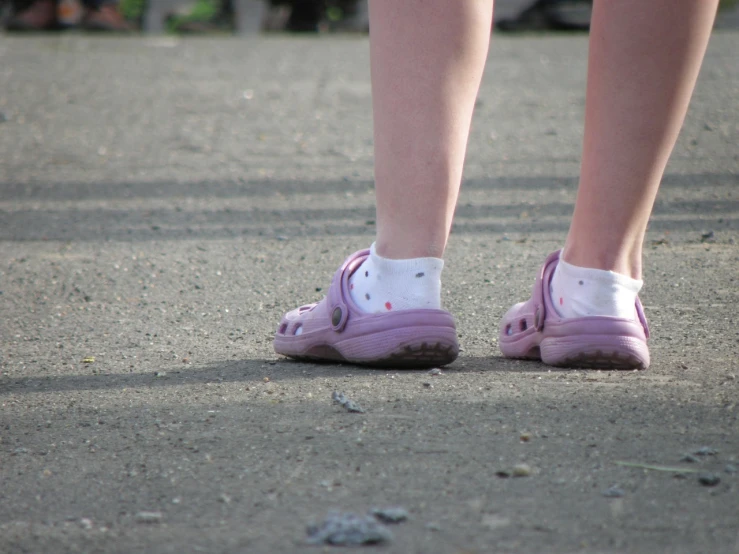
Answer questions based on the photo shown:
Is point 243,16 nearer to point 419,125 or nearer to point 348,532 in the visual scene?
point 419,125

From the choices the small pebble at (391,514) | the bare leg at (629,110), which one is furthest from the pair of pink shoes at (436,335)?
the small pebble at (391,514)

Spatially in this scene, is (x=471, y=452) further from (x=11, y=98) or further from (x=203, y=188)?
(x=11, y=98)

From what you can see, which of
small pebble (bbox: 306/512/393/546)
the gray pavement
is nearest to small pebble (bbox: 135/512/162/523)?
the gray pavement

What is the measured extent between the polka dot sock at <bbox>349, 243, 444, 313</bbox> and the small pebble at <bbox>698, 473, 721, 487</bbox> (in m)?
0.64

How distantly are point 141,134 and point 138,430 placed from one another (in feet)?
11.3

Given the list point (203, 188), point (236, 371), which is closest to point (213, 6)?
point (203, 188)

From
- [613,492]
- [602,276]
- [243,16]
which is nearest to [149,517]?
[613,492]

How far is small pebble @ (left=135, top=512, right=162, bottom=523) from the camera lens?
4.23 ft

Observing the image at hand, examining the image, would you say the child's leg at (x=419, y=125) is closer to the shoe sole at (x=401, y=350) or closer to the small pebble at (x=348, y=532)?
the shoe sole at (x=401, y=350)

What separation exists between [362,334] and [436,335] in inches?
5.7

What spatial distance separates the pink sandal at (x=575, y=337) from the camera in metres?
1.82

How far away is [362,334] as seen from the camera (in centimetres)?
188

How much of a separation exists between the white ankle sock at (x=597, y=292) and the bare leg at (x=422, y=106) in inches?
A: 10.2

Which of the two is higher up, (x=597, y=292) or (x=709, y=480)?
(x=597, y=292)
